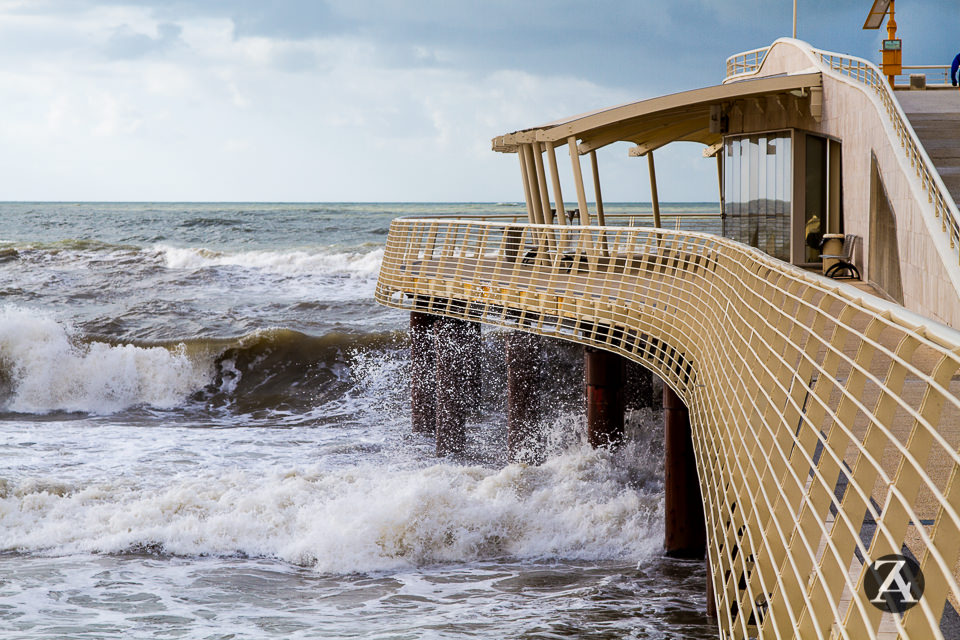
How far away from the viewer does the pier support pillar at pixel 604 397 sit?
13336 mm

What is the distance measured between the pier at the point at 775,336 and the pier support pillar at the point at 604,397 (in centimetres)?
3

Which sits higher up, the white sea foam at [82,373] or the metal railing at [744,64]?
the metal railing at [744,64]

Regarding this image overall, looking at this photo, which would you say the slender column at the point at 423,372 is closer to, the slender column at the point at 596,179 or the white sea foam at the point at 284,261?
the slender column at the point at 596,179

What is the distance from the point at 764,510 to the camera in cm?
382

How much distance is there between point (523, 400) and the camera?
15359mm

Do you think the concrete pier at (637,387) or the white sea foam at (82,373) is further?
the white sea foam at (82,373)

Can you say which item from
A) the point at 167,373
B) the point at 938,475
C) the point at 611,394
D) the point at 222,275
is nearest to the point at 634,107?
the point at 611,394

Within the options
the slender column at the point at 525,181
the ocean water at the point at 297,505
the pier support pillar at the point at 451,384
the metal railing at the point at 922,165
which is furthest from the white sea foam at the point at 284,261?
the metal railing at the point at 922,165

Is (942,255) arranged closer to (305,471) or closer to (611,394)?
(611,394)

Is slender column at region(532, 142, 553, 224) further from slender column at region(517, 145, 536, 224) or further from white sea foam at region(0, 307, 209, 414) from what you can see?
white sea foam at region(0, 307, 209, 414)

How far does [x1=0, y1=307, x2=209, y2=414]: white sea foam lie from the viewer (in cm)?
2369

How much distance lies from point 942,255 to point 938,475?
17.5ft

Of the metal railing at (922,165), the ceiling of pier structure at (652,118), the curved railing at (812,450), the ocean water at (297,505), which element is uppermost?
the ceiling of pier structure at (652,118)

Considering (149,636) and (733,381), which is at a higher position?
(733,381)
